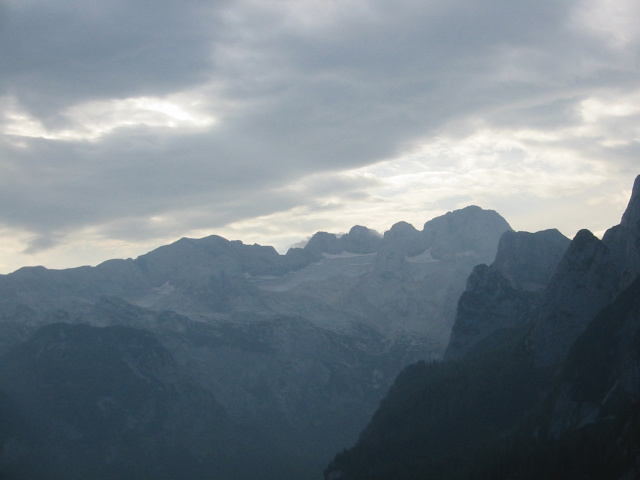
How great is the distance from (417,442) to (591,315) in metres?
49.0

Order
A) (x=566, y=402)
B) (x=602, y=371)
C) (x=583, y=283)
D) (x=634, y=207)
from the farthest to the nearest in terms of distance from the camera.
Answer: (x=583, y=283)
(x=634, y=207)
(x=566, y=402)
(x=602, y=371)

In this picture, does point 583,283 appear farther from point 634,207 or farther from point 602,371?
point 602,371

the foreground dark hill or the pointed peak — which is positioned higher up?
the pointed peak

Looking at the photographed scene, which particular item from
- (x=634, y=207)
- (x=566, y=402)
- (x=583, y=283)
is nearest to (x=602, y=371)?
(x=566, y=402)

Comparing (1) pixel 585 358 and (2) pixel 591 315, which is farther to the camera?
(2) pixel 591 315

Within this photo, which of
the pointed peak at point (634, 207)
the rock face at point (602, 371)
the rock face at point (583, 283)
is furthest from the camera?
the rock face at point (583, 283)

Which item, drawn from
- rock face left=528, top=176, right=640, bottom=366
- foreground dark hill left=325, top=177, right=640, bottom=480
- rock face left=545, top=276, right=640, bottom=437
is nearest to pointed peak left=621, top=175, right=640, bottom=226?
rock face left=528, top=176, right=640, bottom=366

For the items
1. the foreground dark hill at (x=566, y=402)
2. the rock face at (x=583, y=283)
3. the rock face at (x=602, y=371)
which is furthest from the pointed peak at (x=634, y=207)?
the rock face at (x=602, y=371)

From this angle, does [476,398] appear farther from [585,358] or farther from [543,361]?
[585,358]

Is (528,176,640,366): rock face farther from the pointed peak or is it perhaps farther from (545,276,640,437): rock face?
(545,276,640,437): rock face

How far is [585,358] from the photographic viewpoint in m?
154

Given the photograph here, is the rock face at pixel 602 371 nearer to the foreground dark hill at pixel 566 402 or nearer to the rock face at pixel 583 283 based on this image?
the foreground dark hill at pixel 566 402

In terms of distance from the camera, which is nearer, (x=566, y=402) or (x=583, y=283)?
(x=566, y=402)

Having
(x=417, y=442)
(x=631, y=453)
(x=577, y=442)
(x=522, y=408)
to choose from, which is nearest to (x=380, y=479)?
(x=417, y=442)
